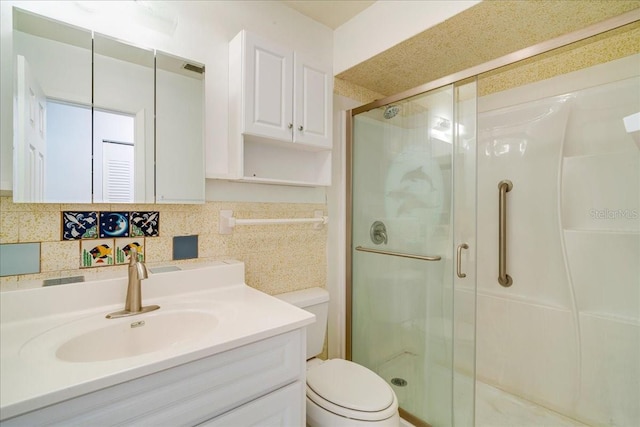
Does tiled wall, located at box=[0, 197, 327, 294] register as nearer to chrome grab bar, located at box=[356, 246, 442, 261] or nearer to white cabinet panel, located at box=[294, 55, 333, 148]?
chrome grab bar, located at box=[356, 246, 442, 261]

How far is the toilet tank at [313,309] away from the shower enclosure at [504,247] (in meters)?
0.40

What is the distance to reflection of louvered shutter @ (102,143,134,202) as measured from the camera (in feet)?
3.59

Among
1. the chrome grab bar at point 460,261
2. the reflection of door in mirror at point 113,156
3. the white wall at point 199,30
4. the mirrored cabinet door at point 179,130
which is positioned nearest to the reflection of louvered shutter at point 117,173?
the reflection of door in mirror at point 113,156

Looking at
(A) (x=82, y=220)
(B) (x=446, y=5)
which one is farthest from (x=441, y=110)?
(A) (x=82, y=220)

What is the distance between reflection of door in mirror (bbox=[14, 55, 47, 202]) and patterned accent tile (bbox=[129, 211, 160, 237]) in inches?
11.2

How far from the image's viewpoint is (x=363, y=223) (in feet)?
6.26

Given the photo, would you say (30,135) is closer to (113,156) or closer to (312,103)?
(113,156)

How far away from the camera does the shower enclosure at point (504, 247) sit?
145 centimetres

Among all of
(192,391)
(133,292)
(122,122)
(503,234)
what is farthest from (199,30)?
(503,234)

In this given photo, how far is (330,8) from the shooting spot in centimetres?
167

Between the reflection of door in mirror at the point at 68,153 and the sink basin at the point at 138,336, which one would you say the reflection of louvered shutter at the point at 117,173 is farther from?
the sink basin at the point at 138,336

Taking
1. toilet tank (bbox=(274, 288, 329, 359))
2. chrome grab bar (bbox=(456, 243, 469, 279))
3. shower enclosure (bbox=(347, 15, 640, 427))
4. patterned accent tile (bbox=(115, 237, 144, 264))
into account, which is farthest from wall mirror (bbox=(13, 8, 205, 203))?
chrome grab bar (bbox=(456, 243, 469, 279))

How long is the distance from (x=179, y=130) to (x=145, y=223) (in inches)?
16.4

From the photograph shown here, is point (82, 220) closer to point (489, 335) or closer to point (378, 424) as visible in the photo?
point (378, 424)
